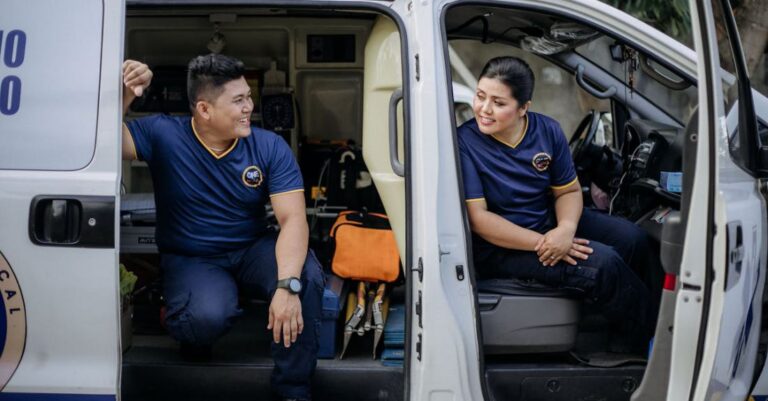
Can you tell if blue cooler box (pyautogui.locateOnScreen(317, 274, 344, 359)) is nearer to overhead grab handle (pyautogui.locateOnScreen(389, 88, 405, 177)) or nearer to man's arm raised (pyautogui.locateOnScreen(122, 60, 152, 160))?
overhead grab handle (pyautogui.locateOnScreen(389, 88, 405, 177))

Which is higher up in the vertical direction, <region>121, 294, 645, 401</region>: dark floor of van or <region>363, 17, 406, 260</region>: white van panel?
<region>363, 17, 406, 260</region>: white van panel

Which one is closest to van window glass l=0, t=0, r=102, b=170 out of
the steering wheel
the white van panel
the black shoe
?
the black shoe

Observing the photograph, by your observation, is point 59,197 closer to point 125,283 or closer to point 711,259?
point 125,283

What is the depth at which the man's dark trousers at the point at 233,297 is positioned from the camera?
3105 mm

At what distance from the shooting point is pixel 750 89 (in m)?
2.92

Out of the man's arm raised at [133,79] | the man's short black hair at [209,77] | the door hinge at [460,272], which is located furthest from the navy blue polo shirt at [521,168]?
the man's arm raised at [133,79]

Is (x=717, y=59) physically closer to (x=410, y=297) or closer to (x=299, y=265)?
(x=410, y=297)

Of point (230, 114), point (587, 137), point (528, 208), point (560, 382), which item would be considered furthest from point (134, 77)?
point (587, 137)

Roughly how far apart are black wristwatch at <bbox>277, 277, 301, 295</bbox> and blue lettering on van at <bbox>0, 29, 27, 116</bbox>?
1.02 meters

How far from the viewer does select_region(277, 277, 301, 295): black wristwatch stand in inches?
122

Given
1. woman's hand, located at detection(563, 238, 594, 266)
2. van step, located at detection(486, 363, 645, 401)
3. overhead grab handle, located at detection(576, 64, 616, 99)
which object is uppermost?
overhead grab handle, located at detection(576, 64, 616, 99)

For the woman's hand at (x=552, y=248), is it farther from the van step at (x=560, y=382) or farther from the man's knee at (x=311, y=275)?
the man's knee at (x=311, y=275)

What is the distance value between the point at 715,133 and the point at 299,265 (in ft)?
4.89

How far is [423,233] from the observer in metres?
2.84
